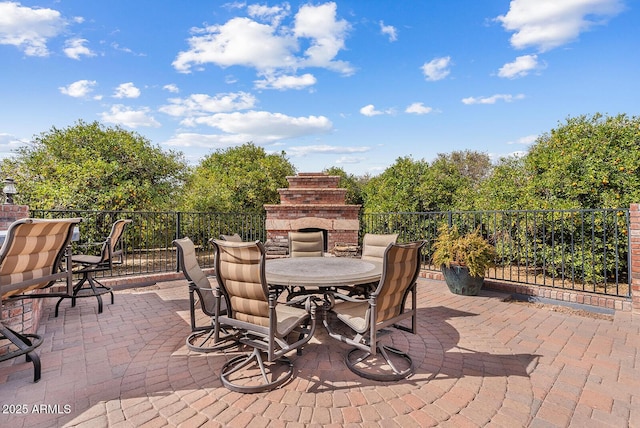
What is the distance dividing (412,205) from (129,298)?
23.0ft

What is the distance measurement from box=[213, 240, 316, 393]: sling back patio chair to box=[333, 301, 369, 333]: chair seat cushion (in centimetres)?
31

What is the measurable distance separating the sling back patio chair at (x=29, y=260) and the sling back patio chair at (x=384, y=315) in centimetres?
235

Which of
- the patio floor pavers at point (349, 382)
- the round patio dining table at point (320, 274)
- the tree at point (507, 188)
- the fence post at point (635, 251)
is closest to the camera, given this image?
the patio floor pavers at point (349, 382)

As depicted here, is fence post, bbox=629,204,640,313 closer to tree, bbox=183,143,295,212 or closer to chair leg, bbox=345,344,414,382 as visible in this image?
chair leg, bbox=345,344,414,382

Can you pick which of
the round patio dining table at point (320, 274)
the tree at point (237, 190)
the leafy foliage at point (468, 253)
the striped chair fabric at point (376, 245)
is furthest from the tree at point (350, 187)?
the round patio dining table at point (320, 274)

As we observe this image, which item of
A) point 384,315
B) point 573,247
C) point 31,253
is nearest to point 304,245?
point 384,315

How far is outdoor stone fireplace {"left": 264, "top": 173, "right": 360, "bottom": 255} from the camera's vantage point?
288 inches

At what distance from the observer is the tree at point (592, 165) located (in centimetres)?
504

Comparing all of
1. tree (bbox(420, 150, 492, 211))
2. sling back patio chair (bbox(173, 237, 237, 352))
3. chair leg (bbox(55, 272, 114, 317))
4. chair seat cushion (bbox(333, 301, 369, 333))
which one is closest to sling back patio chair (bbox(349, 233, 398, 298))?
chair seat cushion (bbox(333, 301, 369, 333))

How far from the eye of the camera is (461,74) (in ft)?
24.9

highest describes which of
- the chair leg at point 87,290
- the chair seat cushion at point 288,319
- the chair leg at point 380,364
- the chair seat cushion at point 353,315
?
the chair seat cushion at point 288,319

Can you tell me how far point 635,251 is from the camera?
3.79 metres

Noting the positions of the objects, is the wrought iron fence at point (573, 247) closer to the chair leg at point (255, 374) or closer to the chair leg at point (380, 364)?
the chair leg at point (380, 364)

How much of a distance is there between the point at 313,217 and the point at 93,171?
5.90m
